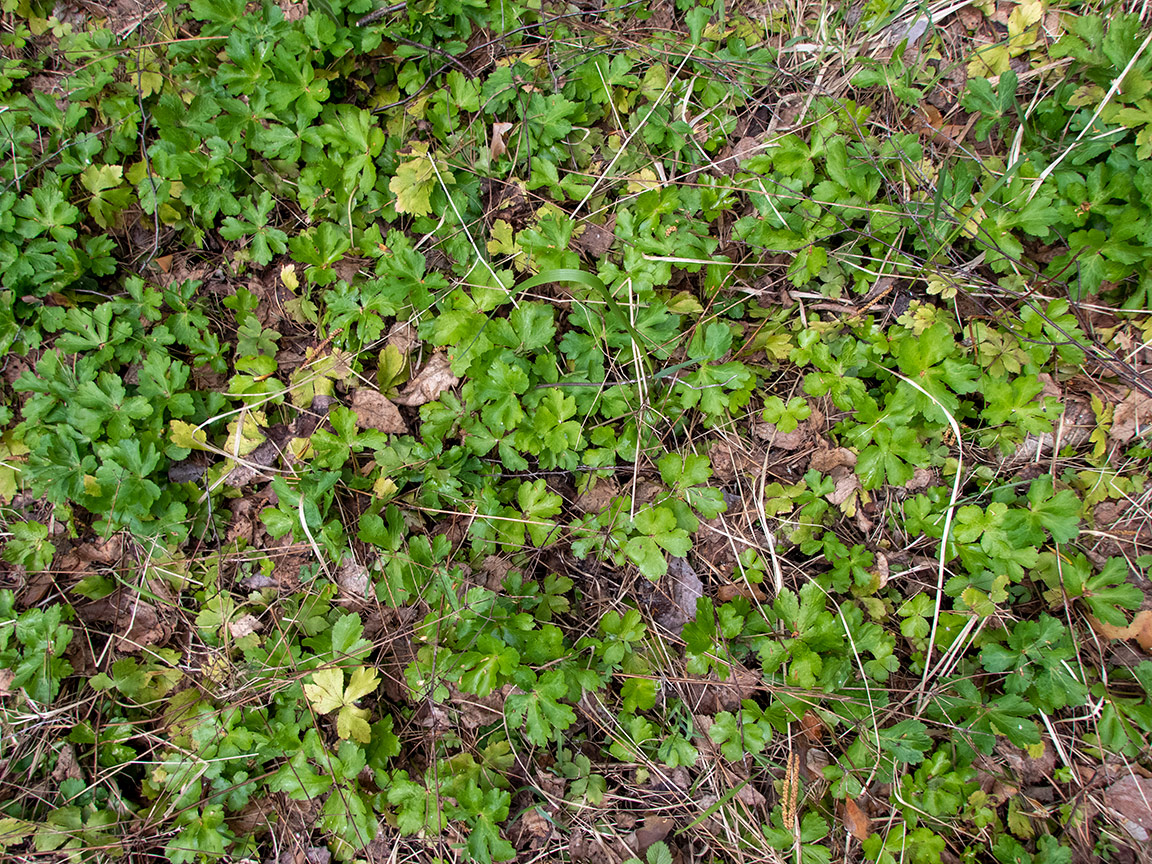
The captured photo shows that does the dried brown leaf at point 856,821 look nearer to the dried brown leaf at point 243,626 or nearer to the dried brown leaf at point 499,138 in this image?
the dried brown leaf at point 243,626

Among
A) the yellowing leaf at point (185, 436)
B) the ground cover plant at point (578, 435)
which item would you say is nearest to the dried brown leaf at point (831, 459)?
the ground cover plant at point (578, 435)

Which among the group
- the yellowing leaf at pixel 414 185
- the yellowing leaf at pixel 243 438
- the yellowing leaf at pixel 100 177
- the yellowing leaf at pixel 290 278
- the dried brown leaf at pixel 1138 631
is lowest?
the dried brown leaf at pixel 1138 631

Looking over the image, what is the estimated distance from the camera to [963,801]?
2674 mm

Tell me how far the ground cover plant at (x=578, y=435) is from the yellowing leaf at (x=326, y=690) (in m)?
0.02

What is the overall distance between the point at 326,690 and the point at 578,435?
154 cm

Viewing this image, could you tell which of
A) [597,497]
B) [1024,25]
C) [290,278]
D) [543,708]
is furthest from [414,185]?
[1024,25]

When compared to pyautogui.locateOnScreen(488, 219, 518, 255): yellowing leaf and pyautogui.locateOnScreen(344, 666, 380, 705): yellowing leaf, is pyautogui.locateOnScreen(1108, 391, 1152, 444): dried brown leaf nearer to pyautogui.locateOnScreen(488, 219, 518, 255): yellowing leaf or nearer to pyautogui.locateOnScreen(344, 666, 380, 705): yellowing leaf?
pyautogui.locateOnScreen(488, 219, 518, 255): yellowing leaf

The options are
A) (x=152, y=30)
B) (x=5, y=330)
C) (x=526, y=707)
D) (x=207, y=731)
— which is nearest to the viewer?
(x=526, y=707)

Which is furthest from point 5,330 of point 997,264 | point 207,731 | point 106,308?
point 997,264

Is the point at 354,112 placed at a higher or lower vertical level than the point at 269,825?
higher

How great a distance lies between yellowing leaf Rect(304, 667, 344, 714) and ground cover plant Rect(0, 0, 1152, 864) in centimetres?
2

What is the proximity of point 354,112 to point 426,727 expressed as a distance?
9.57 ft

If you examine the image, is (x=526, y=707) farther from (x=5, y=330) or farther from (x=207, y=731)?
(x=5, y=330)

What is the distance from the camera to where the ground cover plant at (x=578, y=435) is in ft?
9.00
